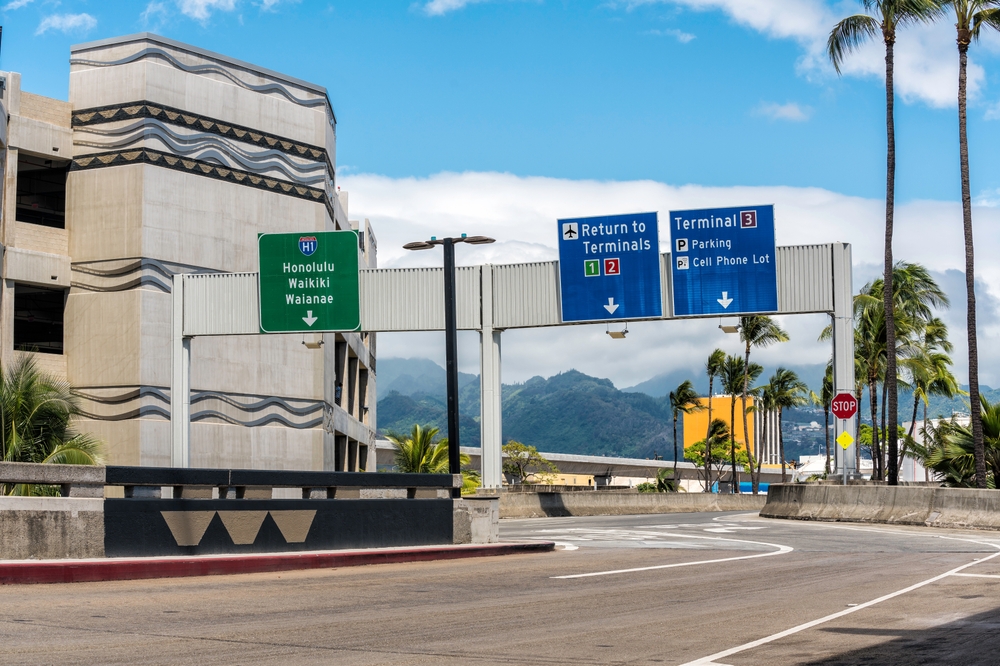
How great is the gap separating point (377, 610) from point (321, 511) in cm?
570

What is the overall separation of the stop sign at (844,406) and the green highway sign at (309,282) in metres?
13.3

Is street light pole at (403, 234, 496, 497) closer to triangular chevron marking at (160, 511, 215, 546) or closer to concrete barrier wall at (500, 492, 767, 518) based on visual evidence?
triangular chevron marking at (160, 511, 215, 546)

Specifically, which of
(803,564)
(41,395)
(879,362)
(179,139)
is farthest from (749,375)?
(803,564)

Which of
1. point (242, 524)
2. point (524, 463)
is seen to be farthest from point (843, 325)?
point (524, 463)

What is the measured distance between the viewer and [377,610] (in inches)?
421

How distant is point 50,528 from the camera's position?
12984mm

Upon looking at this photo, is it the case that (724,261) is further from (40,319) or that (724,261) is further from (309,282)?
(40,319)

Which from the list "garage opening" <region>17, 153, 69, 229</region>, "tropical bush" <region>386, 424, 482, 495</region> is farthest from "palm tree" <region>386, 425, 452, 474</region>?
"garage opening" <region>17, 153, 69, 229</region>

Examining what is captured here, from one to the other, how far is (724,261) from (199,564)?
2073 cm

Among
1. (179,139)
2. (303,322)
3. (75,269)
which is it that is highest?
(179,139)

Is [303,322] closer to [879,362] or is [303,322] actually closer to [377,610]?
[377,610]

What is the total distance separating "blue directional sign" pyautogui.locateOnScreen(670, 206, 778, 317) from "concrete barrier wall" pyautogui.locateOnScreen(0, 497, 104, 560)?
20883 millimetres

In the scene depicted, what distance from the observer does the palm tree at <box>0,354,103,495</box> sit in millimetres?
25297

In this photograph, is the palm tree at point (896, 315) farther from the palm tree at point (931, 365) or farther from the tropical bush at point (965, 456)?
the tropical bush at point (965, 456)
